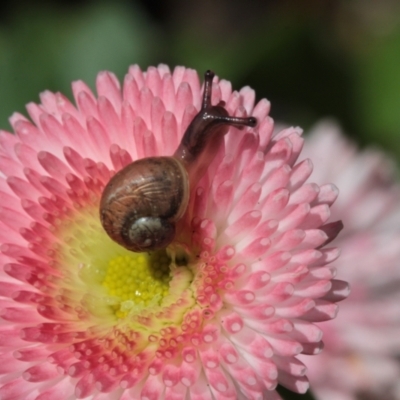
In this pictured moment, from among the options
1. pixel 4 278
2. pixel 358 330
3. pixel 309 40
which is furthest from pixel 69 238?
pixel 309 40

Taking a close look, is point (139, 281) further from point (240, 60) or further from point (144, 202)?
point (240, 60)

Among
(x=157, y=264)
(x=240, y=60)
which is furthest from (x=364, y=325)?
(x=240, y=60)

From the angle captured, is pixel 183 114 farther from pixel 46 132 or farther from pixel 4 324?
pixel 4 324

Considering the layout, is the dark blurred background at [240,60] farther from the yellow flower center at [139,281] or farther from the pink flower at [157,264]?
the yellow flower center at [139,281]

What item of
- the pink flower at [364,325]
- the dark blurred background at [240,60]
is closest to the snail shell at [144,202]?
the pink flower at [364,325]

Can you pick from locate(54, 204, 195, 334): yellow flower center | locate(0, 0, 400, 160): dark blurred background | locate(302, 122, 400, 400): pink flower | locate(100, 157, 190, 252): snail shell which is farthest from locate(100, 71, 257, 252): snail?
locate(0, 0, 400, 160): dark blurred background

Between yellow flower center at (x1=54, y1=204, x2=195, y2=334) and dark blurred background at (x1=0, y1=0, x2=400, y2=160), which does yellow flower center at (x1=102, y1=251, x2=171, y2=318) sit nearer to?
yellow flower center at (x1=54, y1=204, x2=195, y2=334)
